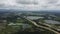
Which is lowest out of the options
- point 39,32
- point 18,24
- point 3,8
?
point 39,32

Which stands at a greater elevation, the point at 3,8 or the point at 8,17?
the point at 3,8

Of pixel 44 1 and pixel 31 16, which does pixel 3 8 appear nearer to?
pixel 31 16

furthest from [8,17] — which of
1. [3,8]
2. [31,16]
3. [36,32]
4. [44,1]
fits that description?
[44,1]

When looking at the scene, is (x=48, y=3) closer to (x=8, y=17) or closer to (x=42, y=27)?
(x=42, y=27)

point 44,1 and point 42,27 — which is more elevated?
point 44,1

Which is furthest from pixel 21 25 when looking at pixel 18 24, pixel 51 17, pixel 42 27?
pixel 51 17

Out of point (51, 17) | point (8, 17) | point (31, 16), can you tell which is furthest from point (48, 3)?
point (8, 17)

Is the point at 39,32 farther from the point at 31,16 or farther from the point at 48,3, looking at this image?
the point at 48,3
